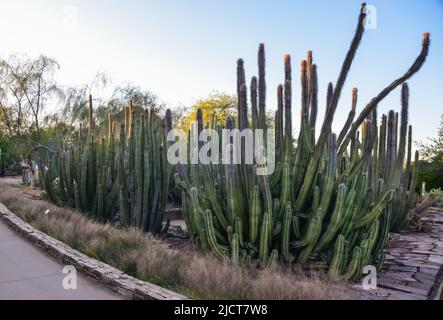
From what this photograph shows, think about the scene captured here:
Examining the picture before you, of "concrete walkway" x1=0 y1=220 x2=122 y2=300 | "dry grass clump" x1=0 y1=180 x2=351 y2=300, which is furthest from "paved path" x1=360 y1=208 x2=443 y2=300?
"concrete walkway" x1=0 y1=220 x2=122 y2=300

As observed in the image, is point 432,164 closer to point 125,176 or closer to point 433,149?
point 433,149

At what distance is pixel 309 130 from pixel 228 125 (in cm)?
102

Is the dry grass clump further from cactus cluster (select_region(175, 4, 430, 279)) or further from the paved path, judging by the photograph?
the paved path

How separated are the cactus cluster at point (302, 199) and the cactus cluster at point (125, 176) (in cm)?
178

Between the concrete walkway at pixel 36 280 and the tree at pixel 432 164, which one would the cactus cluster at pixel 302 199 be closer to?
the concrete walkway at pixel 36 280

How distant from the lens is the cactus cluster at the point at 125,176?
6910 millimetres

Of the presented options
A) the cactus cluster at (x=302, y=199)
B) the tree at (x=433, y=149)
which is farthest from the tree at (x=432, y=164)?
the cactus cluster at (x=302, y=199)

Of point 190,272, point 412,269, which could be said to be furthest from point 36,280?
point 412,269

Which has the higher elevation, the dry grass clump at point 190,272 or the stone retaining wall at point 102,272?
the dry grass clump at point 190,272

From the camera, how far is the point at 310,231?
14.7 feet

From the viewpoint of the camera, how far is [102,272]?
4.41 metres

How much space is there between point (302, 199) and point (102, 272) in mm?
2425
